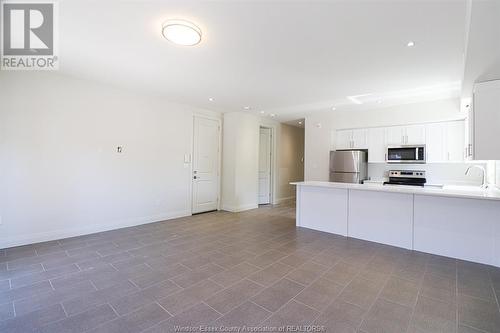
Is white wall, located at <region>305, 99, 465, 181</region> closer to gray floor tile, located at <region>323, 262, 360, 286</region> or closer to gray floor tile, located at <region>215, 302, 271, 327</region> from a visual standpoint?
gray floor tile, located at <region>323, 262, 360, 286</region>

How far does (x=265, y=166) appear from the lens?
7395 mm

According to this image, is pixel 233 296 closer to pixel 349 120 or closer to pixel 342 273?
pixel 342 273

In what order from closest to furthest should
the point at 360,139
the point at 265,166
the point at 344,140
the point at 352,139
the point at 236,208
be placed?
the point at 360,139, the point at 352,139, the point at 344,140, the point at 236,208, the point at 265,166

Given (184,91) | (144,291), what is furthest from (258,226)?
(184,91)

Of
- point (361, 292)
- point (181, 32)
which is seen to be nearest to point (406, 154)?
point (361, 292)

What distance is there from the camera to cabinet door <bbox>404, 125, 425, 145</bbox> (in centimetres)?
488

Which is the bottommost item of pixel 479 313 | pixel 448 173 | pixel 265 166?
pixel 479 313

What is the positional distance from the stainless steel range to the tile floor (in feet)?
7.19

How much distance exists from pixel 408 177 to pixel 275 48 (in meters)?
4.29

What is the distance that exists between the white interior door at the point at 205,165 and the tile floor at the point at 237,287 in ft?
6.89

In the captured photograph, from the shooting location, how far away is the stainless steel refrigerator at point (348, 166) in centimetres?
543

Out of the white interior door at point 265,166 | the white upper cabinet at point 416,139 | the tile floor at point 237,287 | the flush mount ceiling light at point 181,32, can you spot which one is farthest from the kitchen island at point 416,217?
the flush mount ceiling light at point 181,32

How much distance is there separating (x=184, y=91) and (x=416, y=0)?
12.1 feet

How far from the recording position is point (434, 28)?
7.58 feet
